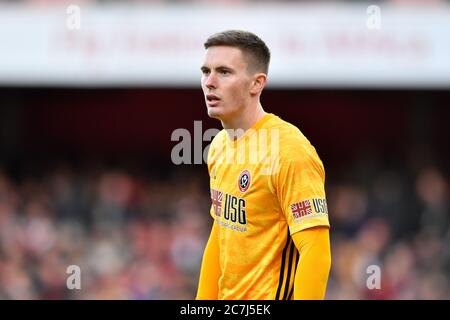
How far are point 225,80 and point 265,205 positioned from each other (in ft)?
2.08

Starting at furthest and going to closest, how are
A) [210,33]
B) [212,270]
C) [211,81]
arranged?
[210,33], [212,270], [211,81]

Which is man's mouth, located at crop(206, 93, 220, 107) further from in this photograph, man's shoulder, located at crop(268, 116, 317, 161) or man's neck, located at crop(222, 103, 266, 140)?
man's shoulder, located at crop(268, 116, 317, 161)

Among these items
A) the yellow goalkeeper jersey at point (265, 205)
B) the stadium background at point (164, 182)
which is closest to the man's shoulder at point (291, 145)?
the yellow goalkeeper jersey at point (265, 205)

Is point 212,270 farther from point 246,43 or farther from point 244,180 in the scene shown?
point 246,43

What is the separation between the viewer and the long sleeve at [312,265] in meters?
3.78

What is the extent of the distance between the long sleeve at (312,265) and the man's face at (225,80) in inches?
29.3

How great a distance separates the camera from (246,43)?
4.12 meters

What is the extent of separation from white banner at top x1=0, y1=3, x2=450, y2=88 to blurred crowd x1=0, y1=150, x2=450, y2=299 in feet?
5.48

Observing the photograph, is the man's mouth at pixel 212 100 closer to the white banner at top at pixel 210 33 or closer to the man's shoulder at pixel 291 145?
the man's shoulder at pixel 291 145

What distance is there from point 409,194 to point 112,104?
5.93m

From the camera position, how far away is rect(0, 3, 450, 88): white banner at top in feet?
39.6

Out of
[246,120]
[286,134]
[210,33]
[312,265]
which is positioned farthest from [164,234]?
[312,265]

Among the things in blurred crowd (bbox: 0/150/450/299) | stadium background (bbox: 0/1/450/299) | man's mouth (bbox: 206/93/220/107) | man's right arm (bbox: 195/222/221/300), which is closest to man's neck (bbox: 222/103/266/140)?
man's mouth (bbox: 206/93/220/107)

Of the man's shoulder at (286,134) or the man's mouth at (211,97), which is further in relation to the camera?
the man's mouth at (211,97)
